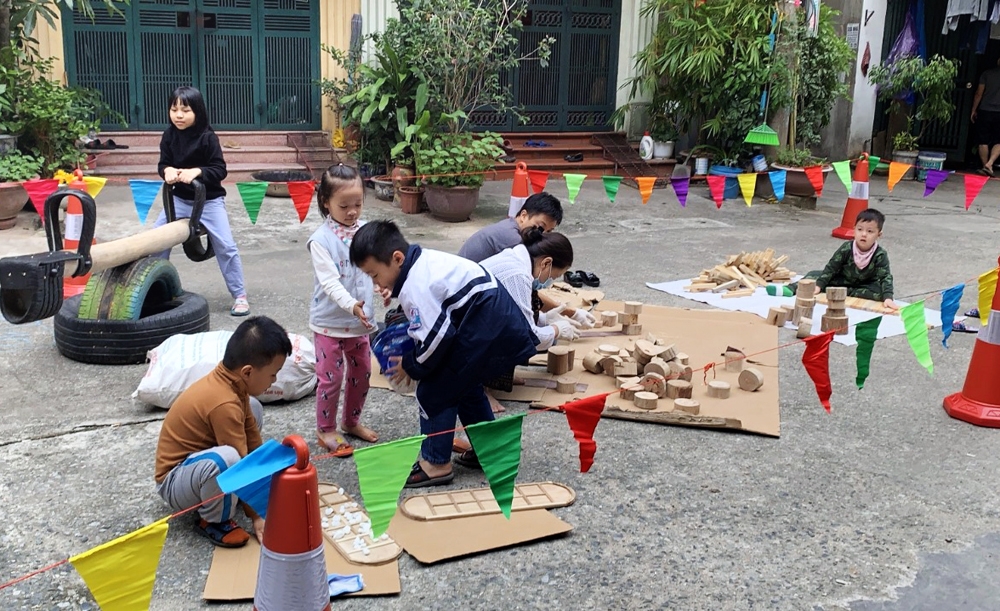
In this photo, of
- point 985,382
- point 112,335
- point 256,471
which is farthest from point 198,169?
point 985,382

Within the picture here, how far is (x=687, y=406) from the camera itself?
5.18 m

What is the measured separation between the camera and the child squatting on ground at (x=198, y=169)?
257 inches

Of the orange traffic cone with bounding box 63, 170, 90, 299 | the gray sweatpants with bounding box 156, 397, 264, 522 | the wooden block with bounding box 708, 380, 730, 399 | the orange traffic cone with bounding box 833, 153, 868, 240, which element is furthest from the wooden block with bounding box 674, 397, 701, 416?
the orange traffic cone with bounding box 833, 153, 868, 240

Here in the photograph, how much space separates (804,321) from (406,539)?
13.7 feet

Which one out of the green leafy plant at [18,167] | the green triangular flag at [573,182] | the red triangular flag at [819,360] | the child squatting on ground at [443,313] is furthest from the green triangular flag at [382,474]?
the green leafy plant at [18,167]

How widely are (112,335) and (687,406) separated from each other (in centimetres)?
343

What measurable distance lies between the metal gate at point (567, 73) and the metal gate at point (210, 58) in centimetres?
266

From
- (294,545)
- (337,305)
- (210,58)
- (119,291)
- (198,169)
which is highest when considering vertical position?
(210,58)

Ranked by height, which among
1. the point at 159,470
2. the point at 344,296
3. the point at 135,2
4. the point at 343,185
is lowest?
the point at 159,470

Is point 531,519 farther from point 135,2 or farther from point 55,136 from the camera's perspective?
point 135,2

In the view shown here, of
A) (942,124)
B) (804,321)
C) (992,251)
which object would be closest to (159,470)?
(804,321)

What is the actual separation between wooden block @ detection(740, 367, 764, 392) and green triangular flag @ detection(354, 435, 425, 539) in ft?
10.1

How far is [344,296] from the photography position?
4387mm

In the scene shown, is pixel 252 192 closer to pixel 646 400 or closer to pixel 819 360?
pixel 646 400
